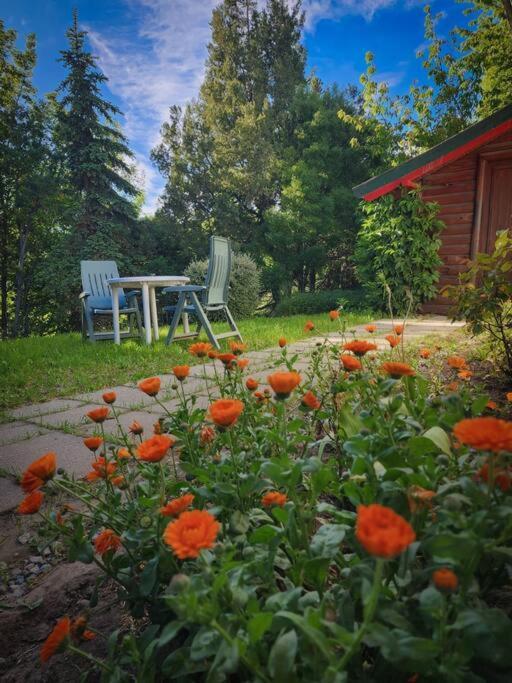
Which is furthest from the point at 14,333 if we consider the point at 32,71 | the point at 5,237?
the point at 32,71

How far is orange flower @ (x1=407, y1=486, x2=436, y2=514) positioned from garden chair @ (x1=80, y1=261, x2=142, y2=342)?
515cm

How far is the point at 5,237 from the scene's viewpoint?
40.4 feet

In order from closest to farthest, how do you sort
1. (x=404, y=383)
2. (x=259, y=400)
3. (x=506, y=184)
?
(x=404, y=383) → (x=259, y=400) → (x=506, y=184)

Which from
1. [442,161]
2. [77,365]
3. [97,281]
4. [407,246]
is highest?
[442,161]

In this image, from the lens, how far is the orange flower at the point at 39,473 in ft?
2.20

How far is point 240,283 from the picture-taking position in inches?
352

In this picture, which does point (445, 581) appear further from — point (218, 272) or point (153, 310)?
point (153, 310)

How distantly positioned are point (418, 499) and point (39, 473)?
62cm

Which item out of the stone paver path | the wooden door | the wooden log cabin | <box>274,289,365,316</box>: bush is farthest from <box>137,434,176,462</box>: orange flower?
<box>274,289,365,316</box>: bush

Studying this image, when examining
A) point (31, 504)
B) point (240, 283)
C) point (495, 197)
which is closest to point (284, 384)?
point (31, 504)

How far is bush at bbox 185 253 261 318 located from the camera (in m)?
8.88

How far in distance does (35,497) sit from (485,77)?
1710 centimetres

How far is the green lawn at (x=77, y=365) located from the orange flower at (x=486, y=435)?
2221 millimetres

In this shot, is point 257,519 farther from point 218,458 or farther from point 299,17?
point 299,17
